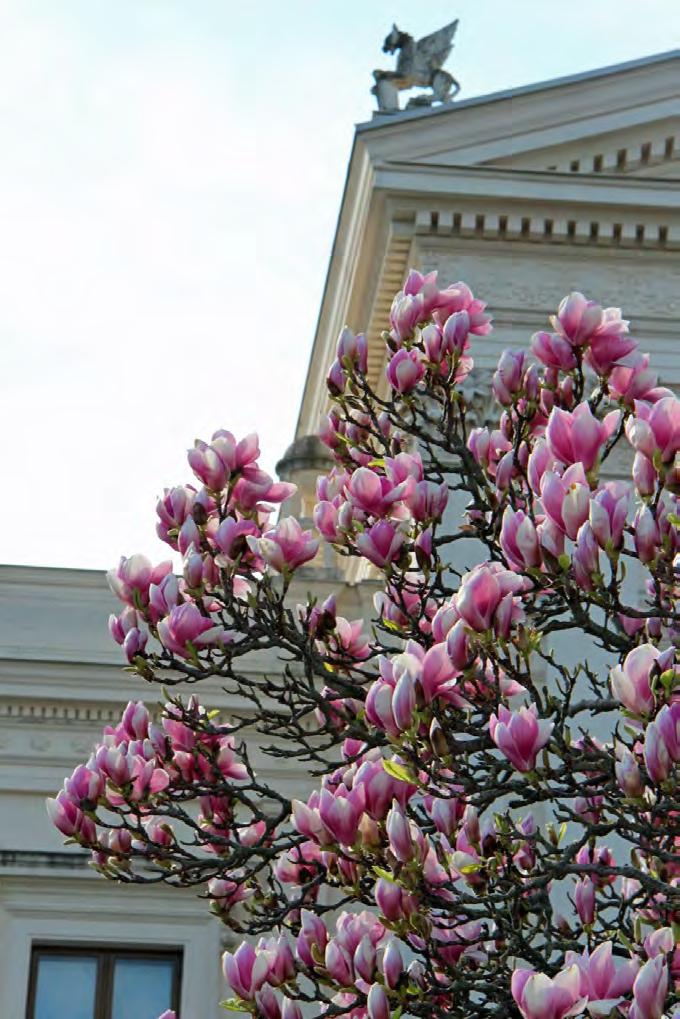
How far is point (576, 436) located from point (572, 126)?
30.8ft

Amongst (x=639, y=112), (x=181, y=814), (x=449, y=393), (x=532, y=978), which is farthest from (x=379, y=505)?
(x=639, y=112)

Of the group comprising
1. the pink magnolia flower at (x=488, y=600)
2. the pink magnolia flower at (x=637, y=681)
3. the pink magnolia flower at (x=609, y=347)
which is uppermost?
the pink magnolia flower at (x=609, y=347)

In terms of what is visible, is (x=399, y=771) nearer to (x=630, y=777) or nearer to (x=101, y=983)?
(x=630, y=777)

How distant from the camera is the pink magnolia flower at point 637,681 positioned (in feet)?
23.6

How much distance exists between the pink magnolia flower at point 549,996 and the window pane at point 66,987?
8018 mm

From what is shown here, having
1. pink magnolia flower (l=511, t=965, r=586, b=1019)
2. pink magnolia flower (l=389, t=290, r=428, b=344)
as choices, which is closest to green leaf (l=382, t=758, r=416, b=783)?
pink magnolia flower (l=511, t=965, r=586, b=1019)

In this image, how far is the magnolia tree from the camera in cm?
753

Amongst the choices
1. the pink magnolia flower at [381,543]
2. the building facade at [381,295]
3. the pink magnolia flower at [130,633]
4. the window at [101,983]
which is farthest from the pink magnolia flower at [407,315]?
the window at [101,983]

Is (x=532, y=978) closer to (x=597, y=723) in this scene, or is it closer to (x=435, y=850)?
(x=435, y=850)

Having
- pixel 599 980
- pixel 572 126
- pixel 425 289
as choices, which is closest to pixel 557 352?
pixel 425 289

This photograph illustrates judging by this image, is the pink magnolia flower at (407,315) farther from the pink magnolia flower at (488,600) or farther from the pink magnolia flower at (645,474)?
the pink magnolia flower at (488,600)

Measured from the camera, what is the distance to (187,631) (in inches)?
347

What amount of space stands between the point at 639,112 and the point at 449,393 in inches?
322

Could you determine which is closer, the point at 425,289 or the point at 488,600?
the point at 488,600
